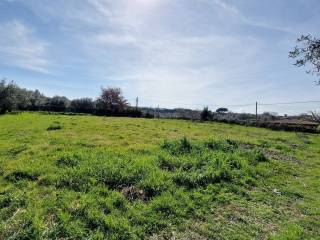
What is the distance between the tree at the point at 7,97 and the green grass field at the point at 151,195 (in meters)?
36.4

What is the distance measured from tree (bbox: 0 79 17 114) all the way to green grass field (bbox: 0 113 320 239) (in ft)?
119

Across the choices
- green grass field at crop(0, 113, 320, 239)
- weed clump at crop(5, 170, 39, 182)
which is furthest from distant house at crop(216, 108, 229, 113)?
weed clump at crop(5, 170, 39, 182)

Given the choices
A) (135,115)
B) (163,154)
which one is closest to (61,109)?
(135,115)

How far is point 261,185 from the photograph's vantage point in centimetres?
743

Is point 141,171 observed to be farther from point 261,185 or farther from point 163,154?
point 261,185

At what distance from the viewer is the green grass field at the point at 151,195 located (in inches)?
181

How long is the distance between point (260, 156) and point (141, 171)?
16.1 feet

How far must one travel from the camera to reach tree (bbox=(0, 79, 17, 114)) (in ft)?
136

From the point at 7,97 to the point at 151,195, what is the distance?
138 ft

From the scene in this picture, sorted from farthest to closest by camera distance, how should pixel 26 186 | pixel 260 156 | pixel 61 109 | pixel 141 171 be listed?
pixel 61 109, pixel 260 156, pixel 141 171, pixel 26 186

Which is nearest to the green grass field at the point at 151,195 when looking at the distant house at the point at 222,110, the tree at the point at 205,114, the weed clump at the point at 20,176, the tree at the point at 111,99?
the weed clump at the point at 20,176

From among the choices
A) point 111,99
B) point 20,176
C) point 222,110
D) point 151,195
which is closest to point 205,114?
point 222,110

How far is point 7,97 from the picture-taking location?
41875 mm

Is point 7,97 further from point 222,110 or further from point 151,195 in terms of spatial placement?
point 151,195
